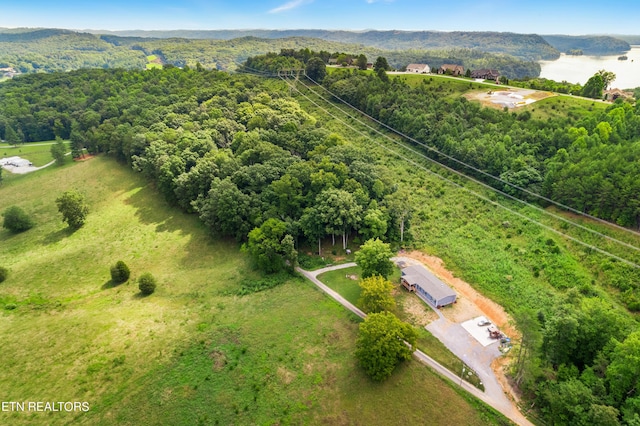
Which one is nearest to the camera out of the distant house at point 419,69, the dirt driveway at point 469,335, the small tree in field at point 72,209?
the dirt driveway at point 469,335

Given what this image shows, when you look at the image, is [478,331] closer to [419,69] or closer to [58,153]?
[419,69]

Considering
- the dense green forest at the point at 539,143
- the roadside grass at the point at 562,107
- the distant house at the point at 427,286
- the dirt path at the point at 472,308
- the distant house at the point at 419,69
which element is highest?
the distant house at the point at 419,69

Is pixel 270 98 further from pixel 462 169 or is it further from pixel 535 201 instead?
pixel 535 201

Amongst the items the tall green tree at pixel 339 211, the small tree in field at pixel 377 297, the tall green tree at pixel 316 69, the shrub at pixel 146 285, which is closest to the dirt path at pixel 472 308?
the small tree in field at pixel 377 297

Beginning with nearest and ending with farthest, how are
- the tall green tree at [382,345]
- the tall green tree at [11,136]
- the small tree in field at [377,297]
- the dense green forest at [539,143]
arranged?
1. the tall green tree at [382,345]
2. the small tree in field at [377,297]
3. the dense green forest at [539,143]
4. the tall green tree at [11,136]

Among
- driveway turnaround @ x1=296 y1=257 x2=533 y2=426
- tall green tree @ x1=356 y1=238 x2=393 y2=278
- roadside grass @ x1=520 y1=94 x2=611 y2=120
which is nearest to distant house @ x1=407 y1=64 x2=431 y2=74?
roadside grass @ x1=520 y1=94 x2=611 y2=120

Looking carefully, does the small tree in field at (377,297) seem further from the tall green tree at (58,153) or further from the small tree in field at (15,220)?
the tall green tree at (58,153)

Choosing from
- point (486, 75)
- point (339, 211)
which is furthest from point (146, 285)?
point (486, 75)

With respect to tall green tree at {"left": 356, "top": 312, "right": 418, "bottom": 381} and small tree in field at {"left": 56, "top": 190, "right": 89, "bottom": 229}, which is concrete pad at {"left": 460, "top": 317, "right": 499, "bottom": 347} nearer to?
tall green tree at {"left": 356, "top": 312, "right": 418, "bottom": 381}
